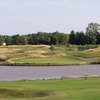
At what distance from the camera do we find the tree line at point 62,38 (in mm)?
163562

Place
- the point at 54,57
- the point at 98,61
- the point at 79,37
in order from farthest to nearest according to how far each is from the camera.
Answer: the point at 79,37
the point at 54,57
the point at 98,61

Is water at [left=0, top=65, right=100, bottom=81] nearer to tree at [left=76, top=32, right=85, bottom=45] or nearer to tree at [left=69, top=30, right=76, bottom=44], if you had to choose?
tree at [left=76, top=32, right=85, bottom=45]

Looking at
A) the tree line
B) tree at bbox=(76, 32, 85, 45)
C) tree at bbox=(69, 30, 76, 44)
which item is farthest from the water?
tree at bbox=(69, 30, 76, 44)

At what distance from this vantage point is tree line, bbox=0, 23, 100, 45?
164m

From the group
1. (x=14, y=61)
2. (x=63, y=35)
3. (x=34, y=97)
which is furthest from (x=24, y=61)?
(x=63, y=35)

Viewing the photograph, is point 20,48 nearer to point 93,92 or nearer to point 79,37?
point 79,37

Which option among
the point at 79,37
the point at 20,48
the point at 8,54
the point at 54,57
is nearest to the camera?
the point at 54,57

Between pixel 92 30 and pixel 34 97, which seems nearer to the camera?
pixel 34 97

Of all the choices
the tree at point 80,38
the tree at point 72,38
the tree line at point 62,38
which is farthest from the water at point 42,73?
the tree at point 72,38

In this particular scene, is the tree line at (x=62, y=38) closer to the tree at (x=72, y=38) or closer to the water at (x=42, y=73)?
the tree at (x=72, y=38)

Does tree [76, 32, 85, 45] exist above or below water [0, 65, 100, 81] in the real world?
above

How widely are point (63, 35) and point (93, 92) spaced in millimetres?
A: 146138

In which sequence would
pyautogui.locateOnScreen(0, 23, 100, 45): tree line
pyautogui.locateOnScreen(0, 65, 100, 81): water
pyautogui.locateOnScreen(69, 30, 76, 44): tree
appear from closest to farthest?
pyautogui.locateOnScreen(0, 65, 100, 81): water → pyautogui.locateOnScreen(0, 23, 100, 45): tree line → pyautogui.locateOnScreen(69, 30, 76, 44): tree

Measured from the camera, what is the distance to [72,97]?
2731 cm
